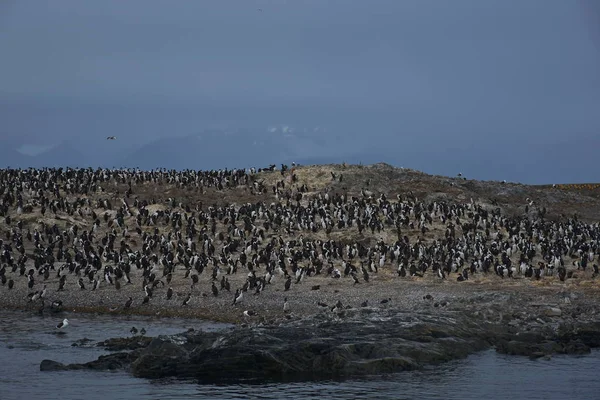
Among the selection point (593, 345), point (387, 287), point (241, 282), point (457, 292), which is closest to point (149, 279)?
point (241, 282)

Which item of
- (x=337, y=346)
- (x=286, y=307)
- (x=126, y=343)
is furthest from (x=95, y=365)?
(x=286, y=307)

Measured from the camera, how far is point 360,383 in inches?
1085

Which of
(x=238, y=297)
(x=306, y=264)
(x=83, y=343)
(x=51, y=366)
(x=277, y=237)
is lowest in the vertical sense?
(x=51, y=366)

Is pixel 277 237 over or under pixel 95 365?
over

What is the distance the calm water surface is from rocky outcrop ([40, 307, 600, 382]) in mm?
712

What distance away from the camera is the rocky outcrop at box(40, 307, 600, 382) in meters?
28.7

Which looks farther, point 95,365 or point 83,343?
point 83,343

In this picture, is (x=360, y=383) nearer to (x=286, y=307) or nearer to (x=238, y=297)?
(x=286, y=307)

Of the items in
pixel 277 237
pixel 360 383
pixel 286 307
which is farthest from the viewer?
pixel 277 237

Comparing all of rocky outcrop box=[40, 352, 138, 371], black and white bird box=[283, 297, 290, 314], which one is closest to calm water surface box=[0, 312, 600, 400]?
rocky outcrop box=[40, 352, 138, 371]

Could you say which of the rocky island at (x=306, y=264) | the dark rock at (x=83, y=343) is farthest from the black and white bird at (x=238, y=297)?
the dark rock at (x=83, y=343)

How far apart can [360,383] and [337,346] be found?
2.32 meters

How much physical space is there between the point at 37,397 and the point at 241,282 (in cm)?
1951

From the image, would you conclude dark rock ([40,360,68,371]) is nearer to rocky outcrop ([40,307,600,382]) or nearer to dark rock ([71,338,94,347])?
rocky outcrop ([40,307,600,382])
